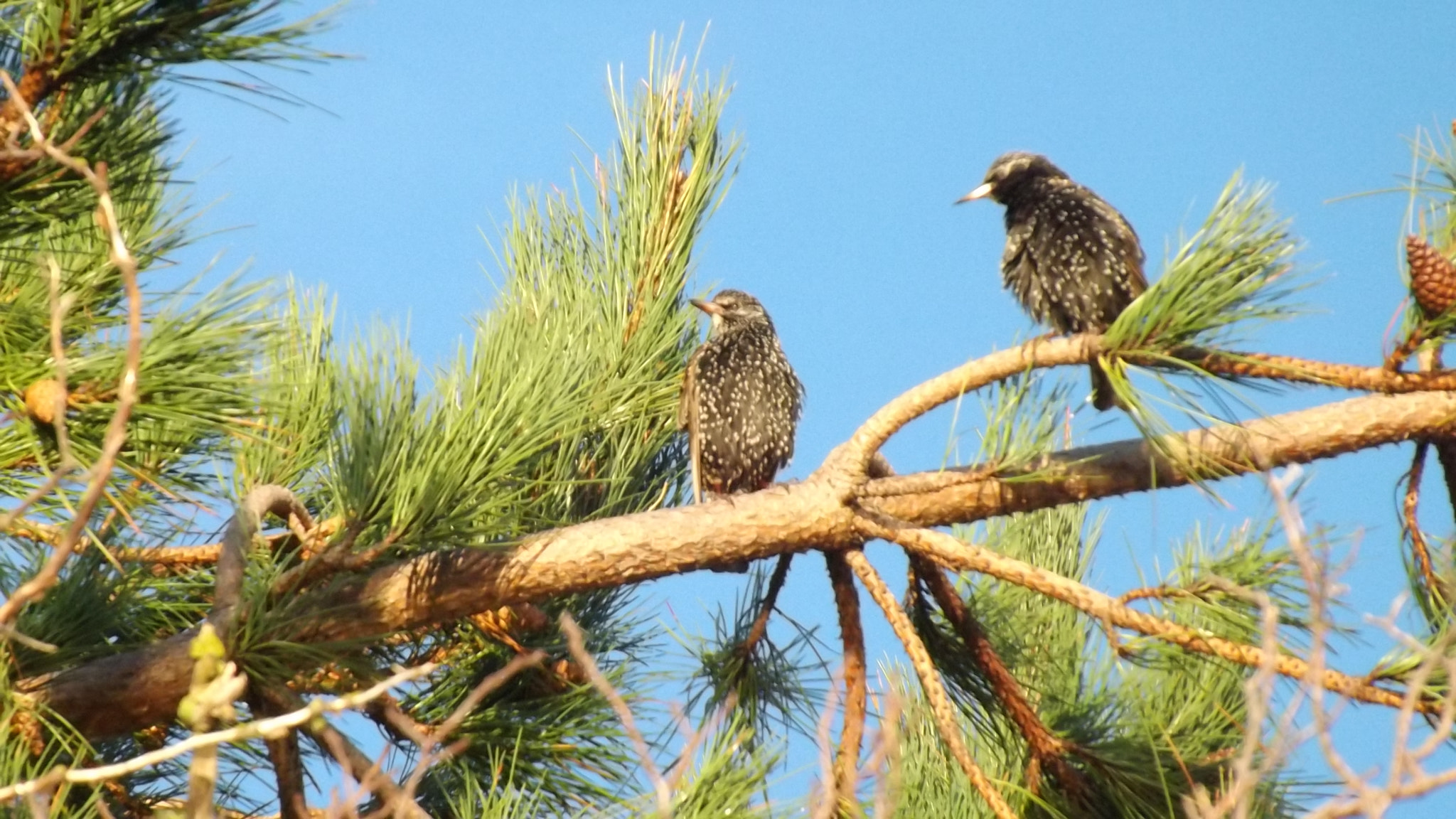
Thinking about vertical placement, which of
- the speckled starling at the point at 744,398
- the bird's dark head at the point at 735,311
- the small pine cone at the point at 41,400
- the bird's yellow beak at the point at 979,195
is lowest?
the small pine cone at the point at 41,400

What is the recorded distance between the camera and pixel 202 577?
2.43 metres

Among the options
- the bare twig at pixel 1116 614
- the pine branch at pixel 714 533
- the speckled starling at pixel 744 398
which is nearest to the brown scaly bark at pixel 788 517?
the pine branch at pixel 714 533

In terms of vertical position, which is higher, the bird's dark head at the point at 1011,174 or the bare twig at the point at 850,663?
the bird's dark head at the point at 1011,174

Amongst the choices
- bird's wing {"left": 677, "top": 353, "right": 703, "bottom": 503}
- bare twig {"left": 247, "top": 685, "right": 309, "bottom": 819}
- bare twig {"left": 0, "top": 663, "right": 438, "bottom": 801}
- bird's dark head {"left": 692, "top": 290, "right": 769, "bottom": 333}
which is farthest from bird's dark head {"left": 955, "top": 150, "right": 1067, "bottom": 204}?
bare twig {"left": 0, "top": 663, "right": 438, "bottom": 801}

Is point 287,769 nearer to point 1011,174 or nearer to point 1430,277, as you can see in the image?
point 1430,277

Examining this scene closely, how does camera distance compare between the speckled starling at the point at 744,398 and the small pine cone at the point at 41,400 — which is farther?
the speckled starling at the point at 744,398

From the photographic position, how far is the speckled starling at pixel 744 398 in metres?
3.26

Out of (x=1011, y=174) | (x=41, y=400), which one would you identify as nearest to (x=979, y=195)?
(x=1011, y=174)

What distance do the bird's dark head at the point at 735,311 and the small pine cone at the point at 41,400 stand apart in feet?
6.14

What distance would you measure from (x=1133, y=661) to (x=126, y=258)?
151 centimetres

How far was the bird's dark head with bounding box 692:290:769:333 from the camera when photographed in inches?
136

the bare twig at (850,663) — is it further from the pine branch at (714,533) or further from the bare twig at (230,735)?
the bare twig at (230,735)

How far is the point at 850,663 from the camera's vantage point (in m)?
2.16

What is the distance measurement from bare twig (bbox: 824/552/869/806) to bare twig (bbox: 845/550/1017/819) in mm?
129
